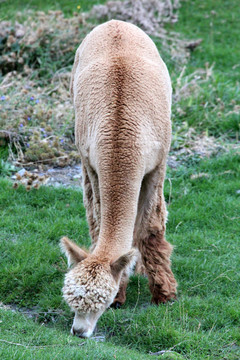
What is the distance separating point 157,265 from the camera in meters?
6.20

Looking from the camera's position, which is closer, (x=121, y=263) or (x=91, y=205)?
(x=121, y=263)

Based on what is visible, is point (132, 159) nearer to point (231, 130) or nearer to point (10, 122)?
point (10, 122)

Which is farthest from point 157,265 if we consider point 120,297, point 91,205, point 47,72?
point 47,72

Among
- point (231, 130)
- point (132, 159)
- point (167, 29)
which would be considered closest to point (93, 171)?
point (132, 159)

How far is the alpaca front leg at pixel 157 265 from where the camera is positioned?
20.2 feet

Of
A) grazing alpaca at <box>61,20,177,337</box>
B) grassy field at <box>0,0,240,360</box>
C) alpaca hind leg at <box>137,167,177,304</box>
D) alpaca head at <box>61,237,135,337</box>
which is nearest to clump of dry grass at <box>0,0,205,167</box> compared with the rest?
grassy field at <box>0,0,240,360</box>

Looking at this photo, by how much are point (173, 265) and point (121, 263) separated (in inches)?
90.2

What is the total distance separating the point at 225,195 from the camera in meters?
8.48

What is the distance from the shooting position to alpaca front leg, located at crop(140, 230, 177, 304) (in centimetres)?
615

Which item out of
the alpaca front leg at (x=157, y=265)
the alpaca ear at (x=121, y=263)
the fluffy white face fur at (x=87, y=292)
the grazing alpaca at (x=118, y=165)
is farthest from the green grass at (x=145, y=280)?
the alpaca ear at (x=121, y=263)

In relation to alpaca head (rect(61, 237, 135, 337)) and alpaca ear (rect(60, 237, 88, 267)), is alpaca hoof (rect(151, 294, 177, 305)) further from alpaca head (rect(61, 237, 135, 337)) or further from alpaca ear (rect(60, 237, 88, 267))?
alpaca ear (rect(60, 237, 88, 267))

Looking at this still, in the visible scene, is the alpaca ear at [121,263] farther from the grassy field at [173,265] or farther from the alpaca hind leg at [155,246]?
the alpaca hind leg at [155,246]

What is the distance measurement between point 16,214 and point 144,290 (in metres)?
2.28

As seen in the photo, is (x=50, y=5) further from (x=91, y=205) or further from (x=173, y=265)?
(x=173, y=265)
